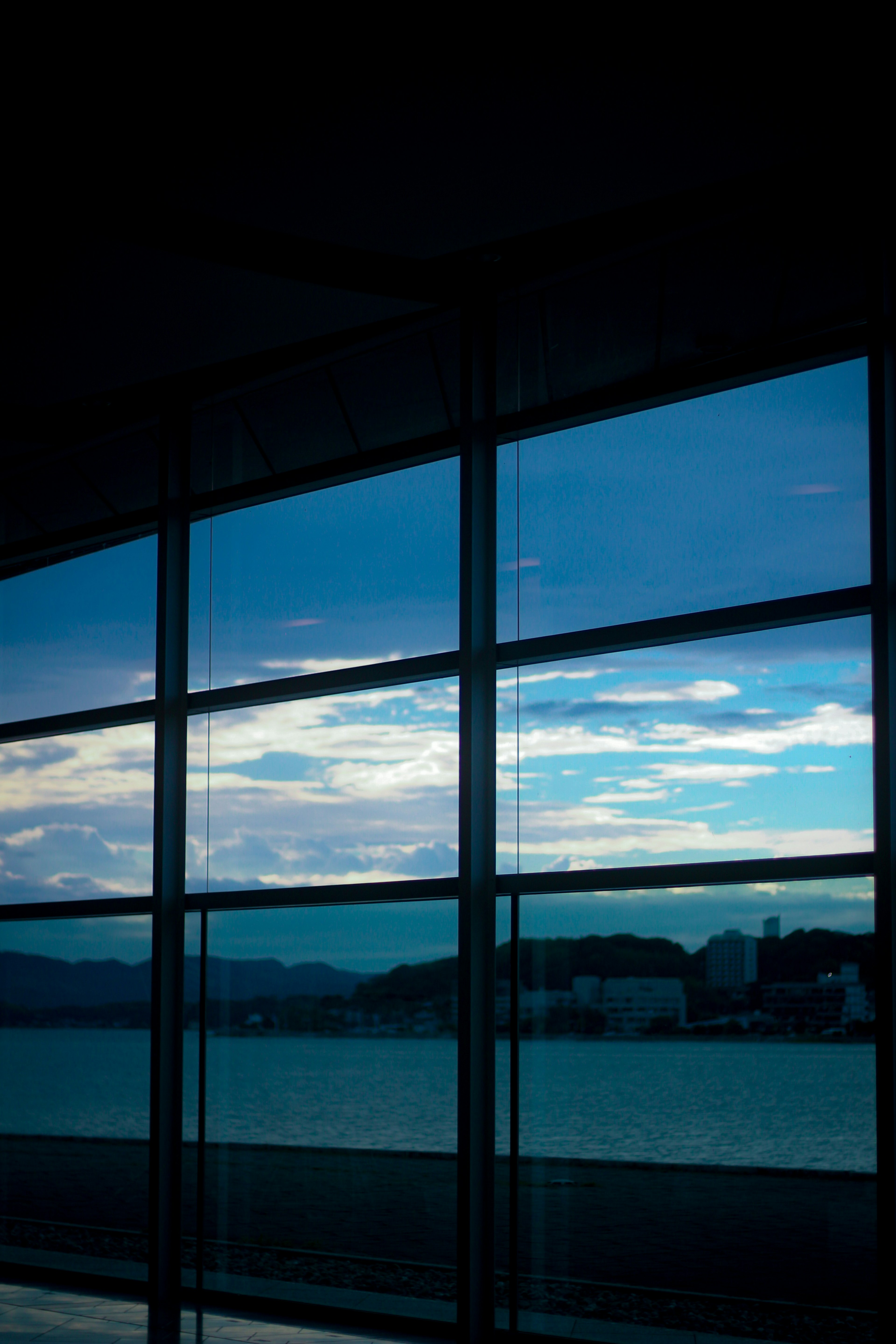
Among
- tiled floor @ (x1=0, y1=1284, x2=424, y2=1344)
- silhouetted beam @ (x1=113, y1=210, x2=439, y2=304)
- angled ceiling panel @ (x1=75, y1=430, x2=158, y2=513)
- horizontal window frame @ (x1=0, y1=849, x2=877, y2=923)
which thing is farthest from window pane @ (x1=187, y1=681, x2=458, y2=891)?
tiled floor @ (x1=0, y1=1284, x2=424, y2=1344)

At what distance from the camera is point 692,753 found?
630 centimetres

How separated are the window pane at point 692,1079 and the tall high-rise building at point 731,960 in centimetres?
1

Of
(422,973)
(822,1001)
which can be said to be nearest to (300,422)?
(422,973)

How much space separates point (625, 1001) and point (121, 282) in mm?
5019

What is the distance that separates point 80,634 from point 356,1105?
4.37 metres

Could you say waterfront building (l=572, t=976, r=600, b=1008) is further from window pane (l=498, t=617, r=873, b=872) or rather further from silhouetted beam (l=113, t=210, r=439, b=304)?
silhouetted beam (l=113, t=210, r=439, b=304)

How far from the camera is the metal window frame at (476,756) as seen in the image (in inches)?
216

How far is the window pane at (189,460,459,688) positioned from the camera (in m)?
7.36

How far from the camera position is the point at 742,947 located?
19.7ft

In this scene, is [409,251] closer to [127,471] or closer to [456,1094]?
[127,471]

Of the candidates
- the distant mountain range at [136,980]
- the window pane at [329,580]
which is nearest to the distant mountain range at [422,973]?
the distant mountain range at [136,980]

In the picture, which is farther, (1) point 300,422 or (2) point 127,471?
(2) point 127,471

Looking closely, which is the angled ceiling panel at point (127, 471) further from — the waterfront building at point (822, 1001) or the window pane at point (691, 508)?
the waterfront building at point (822, 1001)

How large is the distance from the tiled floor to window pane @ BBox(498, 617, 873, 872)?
304 centimetres
